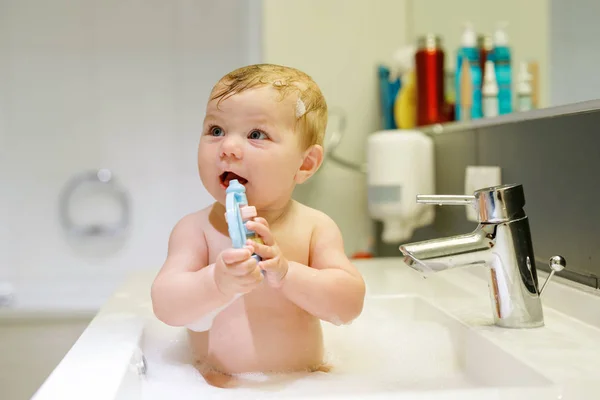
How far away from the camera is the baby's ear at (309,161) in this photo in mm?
838

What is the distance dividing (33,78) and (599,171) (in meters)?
2.06

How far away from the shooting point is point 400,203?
1.60 m

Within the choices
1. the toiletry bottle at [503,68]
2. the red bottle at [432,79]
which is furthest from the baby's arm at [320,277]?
the red bottle at [432,79]

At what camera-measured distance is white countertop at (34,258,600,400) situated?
64 centimetres

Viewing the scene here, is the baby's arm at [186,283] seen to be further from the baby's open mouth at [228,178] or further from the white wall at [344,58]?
the white wall at [344,58]

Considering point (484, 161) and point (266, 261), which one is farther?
point (484, 161)

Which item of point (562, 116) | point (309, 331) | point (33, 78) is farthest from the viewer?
point (33, 78)

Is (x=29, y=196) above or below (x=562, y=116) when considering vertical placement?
below

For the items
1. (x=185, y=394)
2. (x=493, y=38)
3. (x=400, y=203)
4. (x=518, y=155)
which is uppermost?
(x=493, y=38)

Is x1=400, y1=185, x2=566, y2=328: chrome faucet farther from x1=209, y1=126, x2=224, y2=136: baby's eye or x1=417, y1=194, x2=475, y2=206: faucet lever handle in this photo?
x1=209, y1=126, x2=224, y2=136: baby's eye

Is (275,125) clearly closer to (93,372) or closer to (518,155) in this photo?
(93,372)

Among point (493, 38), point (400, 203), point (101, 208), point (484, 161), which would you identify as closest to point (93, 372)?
point (484, 161)

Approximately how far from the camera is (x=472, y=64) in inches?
61.0

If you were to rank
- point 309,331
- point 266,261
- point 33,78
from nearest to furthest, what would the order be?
point 266,261
point 309,331
point 33,78
